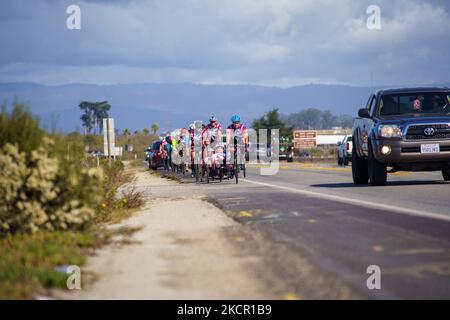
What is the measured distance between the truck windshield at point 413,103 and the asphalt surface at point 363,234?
9.22 feet

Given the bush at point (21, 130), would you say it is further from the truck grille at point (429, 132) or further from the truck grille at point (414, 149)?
the truck grille at point (429, 132)

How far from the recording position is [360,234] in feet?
32.0

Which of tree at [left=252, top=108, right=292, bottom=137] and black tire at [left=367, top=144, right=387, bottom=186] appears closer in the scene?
black tire at [left=367, top=144, right=387, bottom=186]

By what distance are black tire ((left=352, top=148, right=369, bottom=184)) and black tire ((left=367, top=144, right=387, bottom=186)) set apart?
1.27 metres

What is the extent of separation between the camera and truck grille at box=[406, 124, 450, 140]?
59.8 feet

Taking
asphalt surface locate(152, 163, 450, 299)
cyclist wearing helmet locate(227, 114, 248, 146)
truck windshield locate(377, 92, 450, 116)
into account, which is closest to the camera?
asphalt surface locate(152, 163, 450, 299)

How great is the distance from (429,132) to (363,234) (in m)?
9.12

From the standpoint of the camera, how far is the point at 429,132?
18234 mm

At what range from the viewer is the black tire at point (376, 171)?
19003 mm

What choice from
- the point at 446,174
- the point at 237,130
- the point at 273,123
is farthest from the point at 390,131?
the point at 273,123

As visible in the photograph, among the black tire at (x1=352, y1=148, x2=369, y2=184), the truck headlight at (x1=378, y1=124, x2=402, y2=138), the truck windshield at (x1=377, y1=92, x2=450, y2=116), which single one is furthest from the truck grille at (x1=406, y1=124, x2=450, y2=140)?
the black tire at (x1=352, y1=148, x2=369, y2=184)

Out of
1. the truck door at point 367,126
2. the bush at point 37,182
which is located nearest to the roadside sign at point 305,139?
the truck door at point 367,126

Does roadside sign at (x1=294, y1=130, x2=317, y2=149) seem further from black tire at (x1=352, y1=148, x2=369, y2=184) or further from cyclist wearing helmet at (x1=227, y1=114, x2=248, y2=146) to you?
black tire at (x1=352, y1=148, x2=369, y2=184)

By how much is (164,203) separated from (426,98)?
7.30 metres
